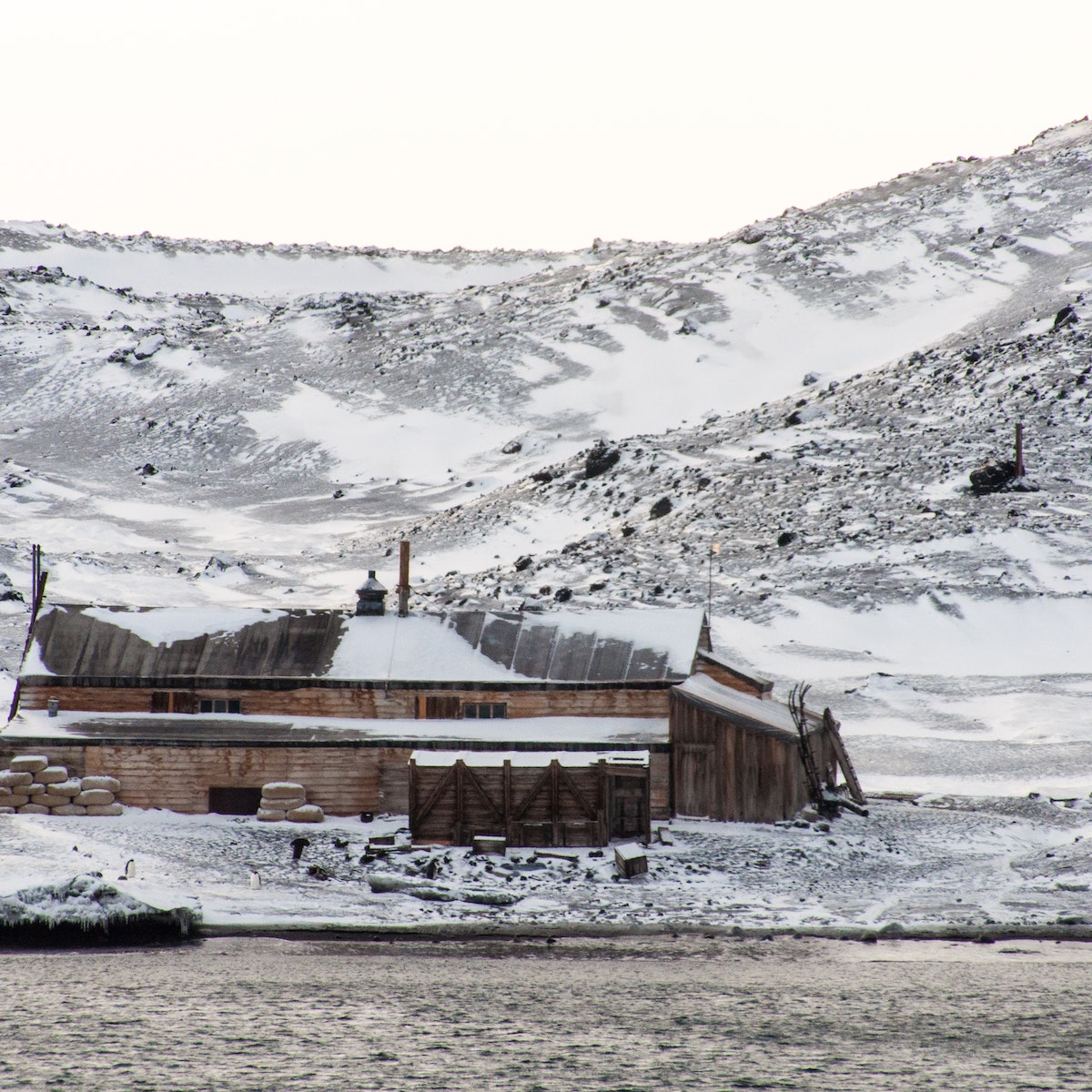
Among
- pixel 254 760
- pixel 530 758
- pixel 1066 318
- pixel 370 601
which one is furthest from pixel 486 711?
pixel 1066 318

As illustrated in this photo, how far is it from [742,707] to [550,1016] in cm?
1730

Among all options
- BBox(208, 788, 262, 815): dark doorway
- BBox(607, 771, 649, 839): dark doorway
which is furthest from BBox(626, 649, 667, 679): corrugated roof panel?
BBox(208, 788, 262, 815): dark doorway

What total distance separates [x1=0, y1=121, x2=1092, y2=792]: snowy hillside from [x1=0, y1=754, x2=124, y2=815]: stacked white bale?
24.6m

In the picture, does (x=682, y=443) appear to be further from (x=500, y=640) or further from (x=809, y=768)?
(x=809, y=768)

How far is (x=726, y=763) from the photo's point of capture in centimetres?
3372

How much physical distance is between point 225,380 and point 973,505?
278 ft

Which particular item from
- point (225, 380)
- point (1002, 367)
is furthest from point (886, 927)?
point (225, 380)

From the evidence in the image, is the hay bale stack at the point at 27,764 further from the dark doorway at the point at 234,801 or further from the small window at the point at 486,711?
Answer: the small window at the point at 486,711

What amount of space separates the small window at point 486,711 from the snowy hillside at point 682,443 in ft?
47.5

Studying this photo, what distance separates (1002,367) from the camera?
99750mm

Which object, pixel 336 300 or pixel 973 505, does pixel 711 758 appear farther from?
pixel 336 300

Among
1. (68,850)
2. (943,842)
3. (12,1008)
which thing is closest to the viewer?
(12,1008)

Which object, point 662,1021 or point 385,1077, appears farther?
point 662,1021

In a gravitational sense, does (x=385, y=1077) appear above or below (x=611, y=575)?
below
